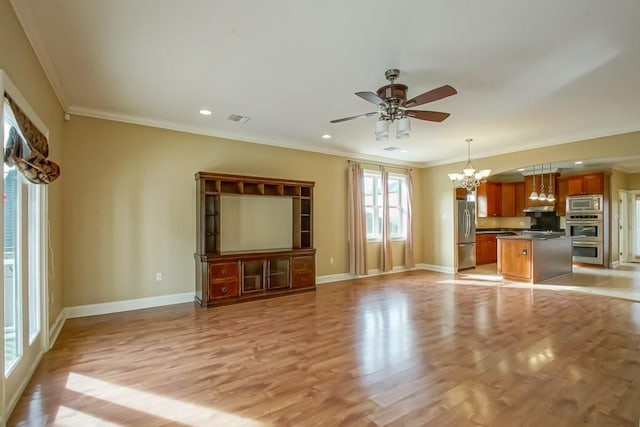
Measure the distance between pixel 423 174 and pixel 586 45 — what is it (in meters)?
5.57

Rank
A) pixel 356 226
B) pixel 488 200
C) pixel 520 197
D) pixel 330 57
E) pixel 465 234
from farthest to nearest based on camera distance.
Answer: pixel 520 197, pixel 488 200, pixel 465 234, pixel 356 226, pixel 330 57

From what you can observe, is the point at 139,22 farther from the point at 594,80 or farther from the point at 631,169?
the point at 631,169

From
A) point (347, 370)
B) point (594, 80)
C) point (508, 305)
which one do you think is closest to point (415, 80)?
point (594, 80)

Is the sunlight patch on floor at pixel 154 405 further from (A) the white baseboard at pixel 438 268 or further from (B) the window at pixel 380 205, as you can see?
(A) the white baseboard at pixel 438 268

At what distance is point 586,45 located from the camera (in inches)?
104

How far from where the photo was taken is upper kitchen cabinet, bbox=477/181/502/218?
9297 millimetres

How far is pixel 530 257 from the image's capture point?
20.3ft

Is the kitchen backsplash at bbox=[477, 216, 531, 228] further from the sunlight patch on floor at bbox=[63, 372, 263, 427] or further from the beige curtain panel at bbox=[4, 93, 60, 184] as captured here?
the beige curtain panel at bbox=[4, 93, 60, 184]

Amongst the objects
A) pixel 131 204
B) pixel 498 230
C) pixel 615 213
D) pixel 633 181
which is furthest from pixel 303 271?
pixel 633 181

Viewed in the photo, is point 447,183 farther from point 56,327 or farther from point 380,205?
point 56,327

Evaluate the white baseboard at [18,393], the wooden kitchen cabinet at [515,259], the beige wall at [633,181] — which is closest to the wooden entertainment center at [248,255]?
the white baseboard at [18,393]

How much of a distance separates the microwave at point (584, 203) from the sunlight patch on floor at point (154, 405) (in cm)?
993

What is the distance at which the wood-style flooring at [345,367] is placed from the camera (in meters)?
2.08

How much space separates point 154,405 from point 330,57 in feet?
10.2
